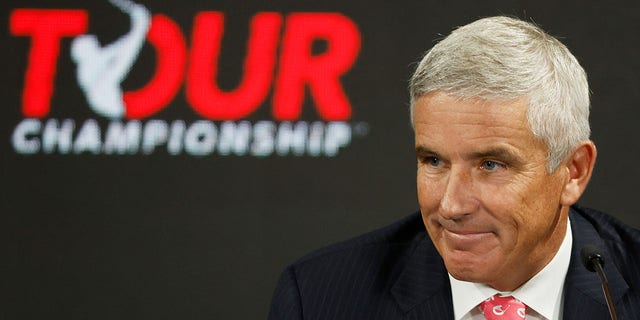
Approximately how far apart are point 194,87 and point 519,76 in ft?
5.41

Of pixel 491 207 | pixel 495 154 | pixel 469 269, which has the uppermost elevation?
pixel 495 154

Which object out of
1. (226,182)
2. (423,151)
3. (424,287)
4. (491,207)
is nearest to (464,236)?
(491,207)

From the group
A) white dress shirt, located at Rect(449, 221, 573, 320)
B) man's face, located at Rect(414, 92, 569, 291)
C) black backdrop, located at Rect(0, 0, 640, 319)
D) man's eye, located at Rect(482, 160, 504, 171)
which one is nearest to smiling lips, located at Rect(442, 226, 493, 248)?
man's face, located at Rect(414, 92, 569, 291)

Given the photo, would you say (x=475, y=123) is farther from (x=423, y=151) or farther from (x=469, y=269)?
(x=469, y=269)

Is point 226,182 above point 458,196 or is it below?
below

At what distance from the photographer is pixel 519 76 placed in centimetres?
198

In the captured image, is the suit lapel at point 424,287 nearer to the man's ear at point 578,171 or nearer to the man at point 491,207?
the man at point 491,207

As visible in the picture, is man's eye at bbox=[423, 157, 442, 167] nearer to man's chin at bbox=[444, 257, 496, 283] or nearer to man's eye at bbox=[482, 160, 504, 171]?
man's eye at bbox=[482, 160, 504, 171]

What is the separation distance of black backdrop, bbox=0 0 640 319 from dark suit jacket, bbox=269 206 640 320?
3.26 ft

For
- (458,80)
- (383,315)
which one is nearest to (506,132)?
(458,80)

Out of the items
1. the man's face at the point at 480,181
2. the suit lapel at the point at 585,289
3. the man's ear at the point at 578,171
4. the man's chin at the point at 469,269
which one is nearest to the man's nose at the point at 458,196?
the man's face at the point at 480,181

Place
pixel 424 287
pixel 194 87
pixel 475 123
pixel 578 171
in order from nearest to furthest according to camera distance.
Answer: pixel 475 123 < pixel 578 171 < pixel 424 287 < pixel 194 87

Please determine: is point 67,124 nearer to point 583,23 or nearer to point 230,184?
point 230,184

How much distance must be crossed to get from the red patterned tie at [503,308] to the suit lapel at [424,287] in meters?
0.08
